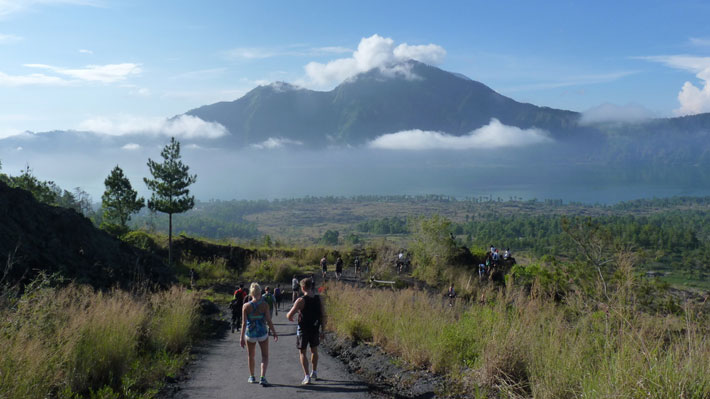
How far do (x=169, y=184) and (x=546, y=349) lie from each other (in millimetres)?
24801

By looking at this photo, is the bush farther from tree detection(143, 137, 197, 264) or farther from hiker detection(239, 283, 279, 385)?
hiker detection(239, 283, 279, 385)

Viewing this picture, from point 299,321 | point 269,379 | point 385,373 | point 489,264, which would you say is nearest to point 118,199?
point 489,264

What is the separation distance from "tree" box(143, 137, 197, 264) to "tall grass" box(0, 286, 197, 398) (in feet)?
60.7

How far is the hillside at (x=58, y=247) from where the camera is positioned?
980 centimetres

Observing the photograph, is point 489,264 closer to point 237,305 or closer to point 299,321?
point 237,305

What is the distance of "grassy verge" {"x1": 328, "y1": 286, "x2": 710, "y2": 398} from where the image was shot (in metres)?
3.74

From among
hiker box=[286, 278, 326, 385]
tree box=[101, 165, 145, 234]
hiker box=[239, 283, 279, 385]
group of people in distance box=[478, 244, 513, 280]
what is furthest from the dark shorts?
tree box=[101, 165, 145, 234]

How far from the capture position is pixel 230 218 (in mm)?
190875

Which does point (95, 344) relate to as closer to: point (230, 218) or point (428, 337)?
point (428, 337)

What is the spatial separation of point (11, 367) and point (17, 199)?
31.0 feet

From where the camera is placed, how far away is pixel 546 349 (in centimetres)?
500

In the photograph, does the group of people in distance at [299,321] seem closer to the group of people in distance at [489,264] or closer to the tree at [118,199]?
the group of people in distance at [489,264]

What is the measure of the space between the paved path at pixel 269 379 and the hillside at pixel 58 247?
4.10m

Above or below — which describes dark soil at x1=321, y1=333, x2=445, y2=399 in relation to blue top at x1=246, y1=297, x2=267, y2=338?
below
